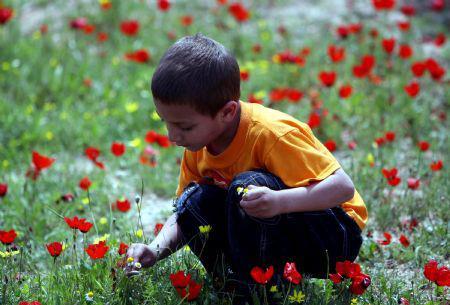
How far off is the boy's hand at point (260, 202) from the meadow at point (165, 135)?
0.74ft

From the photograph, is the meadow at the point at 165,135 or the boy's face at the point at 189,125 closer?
the boy's face at the point at 189,125

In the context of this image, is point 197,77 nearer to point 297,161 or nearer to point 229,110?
point 229,110

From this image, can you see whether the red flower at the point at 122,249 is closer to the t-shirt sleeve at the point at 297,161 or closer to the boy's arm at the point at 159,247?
the boy's arm at the point at 159,247

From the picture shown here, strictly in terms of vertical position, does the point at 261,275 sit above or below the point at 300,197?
below

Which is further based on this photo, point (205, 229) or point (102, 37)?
point (102, 37)

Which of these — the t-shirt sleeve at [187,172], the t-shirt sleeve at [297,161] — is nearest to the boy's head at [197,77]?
the t-shirt sleeve at [297,161]

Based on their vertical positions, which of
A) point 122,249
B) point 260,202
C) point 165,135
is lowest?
point 165,135

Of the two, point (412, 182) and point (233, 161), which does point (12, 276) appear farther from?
point (412, 182)

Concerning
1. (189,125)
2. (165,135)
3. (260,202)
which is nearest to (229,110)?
(189,125)

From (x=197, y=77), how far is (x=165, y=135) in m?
2.24

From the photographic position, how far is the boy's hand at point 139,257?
2.51 meters

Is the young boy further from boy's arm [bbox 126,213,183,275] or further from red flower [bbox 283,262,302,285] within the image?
red flower [bbox 283,262,302,285]

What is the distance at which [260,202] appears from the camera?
2.37 meters

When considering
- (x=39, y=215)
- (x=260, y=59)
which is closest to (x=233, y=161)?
(x=39, y=215)
